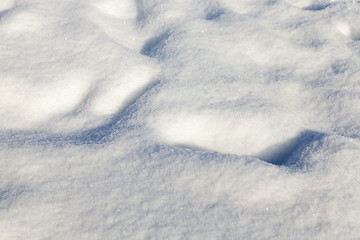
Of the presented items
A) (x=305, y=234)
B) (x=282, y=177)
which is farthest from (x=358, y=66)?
(x=305, y=234)

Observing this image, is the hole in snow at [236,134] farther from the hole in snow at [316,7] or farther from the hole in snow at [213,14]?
the hole in snow at [316,7]

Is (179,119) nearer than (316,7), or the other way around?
(179,119)

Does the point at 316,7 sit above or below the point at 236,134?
above

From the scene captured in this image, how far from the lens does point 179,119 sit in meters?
1.37

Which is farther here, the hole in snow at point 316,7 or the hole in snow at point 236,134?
the hole in snow at point 316,7

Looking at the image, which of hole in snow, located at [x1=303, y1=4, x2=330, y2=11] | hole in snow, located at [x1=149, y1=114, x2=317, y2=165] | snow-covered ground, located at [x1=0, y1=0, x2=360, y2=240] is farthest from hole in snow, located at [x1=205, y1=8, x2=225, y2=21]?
hole in snow, located at [x1=149, y1=114, x2=317, y2=165]

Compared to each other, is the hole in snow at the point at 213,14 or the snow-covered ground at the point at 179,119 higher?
the hole in snow at the point at 213,14

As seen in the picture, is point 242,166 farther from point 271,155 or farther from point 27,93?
point 27,93

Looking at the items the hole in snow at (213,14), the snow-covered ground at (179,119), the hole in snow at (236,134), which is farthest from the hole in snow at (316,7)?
the hole in snow at (236,134)

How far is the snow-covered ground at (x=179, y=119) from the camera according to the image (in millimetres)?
1034

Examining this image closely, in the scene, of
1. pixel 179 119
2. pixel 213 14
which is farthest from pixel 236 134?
pixel 213 14

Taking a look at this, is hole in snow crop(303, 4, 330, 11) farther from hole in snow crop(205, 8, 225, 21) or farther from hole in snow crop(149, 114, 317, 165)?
hole in snow crop(149, 114, 317, 165)

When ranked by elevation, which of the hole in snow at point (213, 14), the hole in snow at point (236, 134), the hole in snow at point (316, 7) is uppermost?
the hole in snow at point (213, 14)

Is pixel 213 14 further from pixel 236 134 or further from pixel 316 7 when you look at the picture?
pixel 236 134
